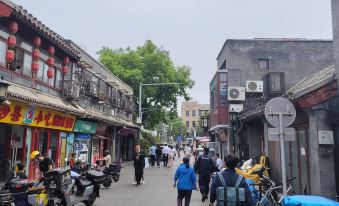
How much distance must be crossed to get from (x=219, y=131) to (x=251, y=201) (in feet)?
68.2

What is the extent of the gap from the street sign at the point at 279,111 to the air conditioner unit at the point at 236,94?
628 inches

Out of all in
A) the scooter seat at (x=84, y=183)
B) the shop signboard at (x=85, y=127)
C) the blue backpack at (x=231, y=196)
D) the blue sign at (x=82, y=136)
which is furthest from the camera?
the blue sign at (x=82, y=136)

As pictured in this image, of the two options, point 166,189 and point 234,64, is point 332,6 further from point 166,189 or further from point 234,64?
point 234,64

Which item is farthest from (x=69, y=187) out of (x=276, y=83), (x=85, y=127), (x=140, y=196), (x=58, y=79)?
(x=276, y=83)

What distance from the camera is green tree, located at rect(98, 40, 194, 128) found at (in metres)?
36.5

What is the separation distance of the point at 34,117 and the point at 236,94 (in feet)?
47.5

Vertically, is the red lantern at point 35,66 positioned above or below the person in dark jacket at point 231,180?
above

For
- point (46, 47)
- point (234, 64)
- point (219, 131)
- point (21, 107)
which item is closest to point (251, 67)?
point (234, 64)

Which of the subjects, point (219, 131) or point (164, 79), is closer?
point (219, 131)

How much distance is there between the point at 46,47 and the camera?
48.8 feet

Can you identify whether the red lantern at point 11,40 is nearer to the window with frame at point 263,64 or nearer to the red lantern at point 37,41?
the red lantern at point 37,41

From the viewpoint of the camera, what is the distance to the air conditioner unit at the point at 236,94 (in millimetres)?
23516

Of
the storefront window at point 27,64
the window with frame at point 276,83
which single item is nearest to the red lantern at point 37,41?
the storefront window at point 27,64

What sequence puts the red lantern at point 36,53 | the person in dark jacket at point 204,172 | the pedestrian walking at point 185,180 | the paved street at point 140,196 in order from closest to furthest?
the pedestrian walking at point 185,180
the paved street at point 140,196
the person in dark jacket at point 204,172
the red lantern at point 36,53
